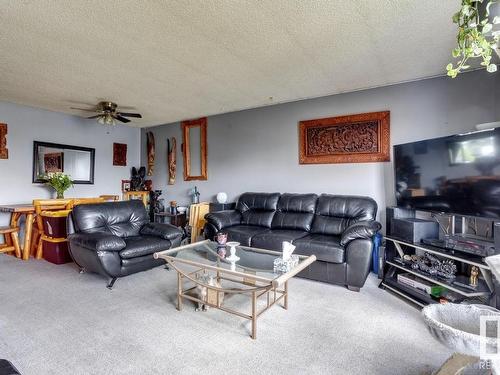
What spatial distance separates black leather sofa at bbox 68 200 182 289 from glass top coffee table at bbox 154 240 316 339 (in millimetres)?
604

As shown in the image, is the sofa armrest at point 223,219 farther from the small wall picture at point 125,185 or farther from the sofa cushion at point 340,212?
the small wall picture at point 125,185

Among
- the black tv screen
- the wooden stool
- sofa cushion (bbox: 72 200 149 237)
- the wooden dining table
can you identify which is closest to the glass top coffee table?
sofa cushion (bbox: 72 200 149 237)

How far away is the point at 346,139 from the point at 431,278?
7.00ft

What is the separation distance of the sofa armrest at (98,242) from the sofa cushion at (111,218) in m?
0.23

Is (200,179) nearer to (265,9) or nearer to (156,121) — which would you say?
(156,121)

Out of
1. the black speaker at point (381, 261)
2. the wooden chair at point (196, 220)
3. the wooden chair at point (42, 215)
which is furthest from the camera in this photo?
the wooden chair at point (196, 220)

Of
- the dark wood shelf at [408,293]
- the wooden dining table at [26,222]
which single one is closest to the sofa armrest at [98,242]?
the wooden dining table at [26,222]

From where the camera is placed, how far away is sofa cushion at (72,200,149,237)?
3225 mm

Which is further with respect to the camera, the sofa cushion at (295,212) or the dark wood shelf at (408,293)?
the sofa cushion at (295,212)

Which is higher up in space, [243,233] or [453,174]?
[453,174]

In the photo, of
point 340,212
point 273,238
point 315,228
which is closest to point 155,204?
point 273,238

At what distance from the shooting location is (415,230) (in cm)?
271

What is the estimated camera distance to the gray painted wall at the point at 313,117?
3.17m

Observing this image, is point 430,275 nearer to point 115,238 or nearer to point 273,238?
point 273,238
